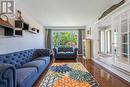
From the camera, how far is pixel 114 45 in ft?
14.2

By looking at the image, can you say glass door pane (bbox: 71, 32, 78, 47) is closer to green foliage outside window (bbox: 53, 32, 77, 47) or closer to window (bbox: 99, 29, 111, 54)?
green foliage outside window (bbox: 53, 32, 77, 47)

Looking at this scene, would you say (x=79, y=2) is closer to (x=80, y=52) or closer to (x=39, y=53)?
(x=39, y=53)

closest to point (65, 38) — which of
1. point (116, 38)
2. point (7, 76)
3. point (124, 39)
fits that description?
point (116, 38)

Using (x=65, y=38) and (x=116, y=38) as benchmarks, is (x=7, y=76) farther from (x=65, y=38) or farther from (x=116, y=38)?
(x=65, y=38)

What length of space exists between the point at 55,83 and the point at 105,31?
23.2 ft

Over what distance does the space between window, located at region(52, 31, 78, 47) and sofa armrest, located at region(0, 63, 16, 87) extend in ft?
27.3

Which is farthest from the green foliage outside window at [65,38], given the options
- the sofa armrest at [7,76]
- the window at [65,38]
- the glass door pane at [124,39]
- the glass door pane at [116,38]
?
the sofa armrest at [7,76]

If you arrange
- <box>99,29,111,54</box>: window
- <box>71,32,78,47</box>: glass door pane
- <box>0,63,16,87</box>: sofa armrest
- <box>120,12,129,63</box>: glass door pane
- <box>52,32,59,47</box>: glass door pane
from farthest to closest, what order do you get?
<box>71,32,78,47</box>: glass door pane, <box>52,32,59,47</box>: glass door pane, <box>99,29,111,54</box>: window, <box>120,12,129,63</box>: glass door pane, <box>0,63,16,87</box>: sofa armrest

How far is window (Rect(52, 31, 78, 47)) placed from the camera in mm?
10250

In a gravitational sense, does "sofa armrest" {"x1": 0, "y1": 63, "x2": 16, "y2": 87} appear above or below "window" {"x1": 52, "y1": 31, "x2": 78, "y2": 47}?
below

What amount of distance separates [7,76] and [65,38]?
870cm

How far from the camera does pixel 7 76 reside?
5.77 ft

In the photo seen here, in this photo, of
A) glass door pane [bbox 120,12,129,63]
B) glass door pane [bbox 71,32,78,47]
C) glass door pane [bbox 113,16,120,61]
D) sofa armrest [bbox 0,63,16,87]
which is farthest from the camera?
glass door pane [bbox 71,32,78,47]

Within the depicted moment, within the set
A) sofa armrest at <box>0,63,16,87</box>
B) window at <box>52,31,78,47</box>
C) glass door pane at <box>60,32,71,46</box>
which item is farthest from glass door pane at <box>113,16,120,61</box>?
glass door pane at <box>60,32,71,46</box>
